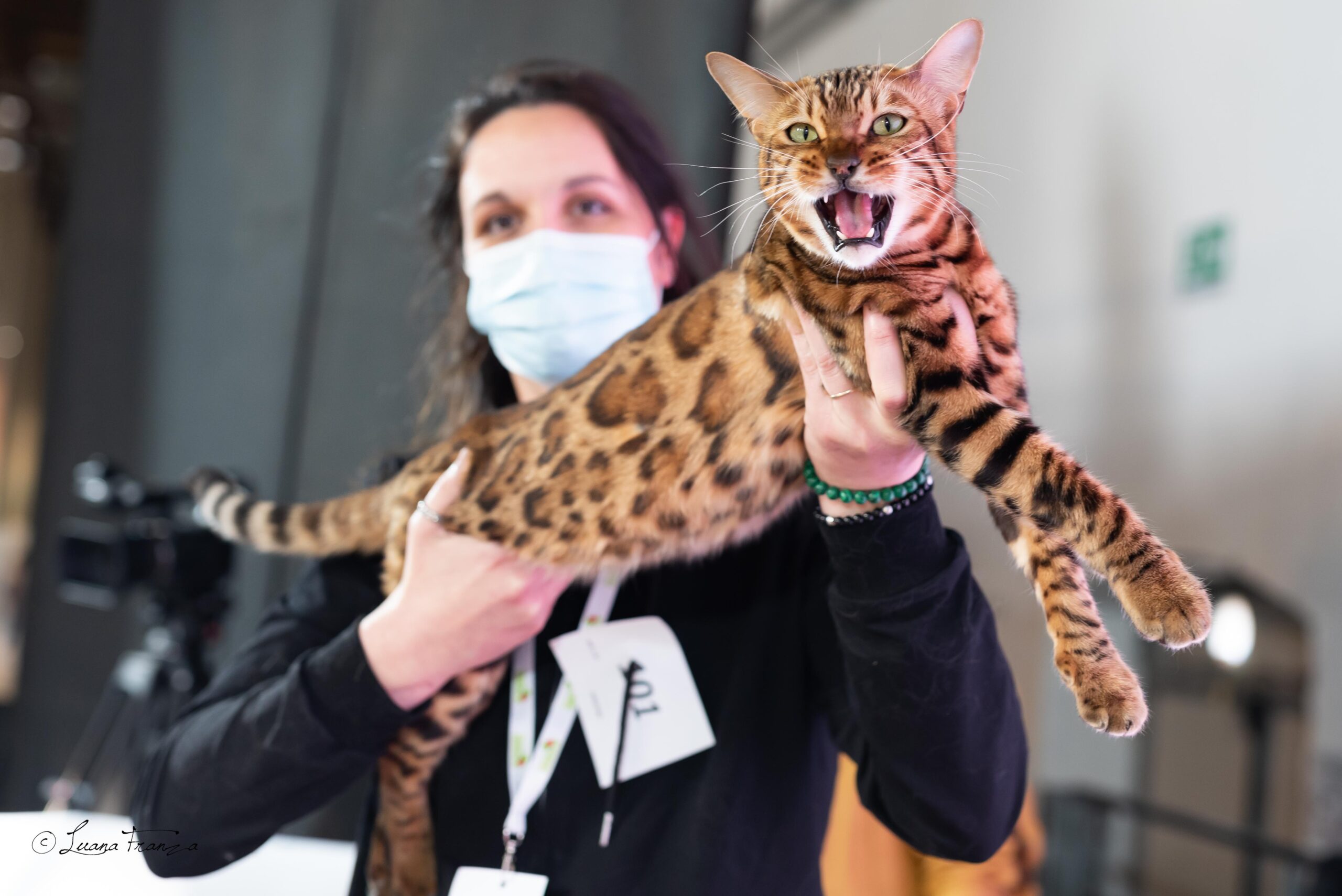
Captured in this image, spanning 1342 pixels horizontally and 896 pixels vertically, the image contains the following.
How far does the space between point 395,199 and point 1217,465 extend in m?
1.38

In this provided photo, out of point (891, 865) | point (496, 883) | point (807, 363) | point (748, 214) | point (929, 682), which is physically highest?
point (748, 214)

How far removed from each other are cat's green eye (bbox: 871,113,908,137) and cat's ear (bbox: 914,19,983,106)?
0.03 meters

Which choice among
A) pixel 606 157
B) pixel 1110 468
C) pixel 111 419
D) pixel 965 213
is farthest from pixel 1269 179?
pixel 111 419

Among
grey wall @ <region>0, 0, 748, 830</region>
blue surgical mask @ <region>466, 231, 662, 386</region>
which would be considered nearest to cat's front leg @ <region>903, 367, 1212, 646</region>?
blue surgical mask @ <region>466, 231, 662, 386</region>

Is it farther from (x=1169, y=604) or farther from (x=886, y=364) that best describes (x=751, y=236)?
(x=1169, y=604)

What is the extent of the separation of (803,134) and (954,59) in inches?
4.4

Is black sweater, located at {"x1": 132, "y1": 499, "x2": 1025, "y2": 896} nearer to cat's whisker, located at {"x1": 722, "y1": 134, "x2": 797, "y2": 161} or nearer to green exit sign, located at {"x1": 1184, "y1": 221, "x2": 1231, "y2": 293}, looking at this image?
cat's whisker, located at {"x1": 722, "y1": 134, "x2": 797, "y2": 161}

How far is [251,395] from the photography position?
5.39 ft

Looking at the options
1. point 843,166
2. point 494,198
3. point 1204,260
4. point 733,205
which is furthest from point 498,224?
point 1204,260

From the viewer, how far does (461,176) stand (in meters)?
1.01

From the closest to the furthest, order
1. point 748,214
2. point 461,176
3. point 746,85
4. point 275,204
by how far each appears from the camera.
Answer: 1. point 746,85
2. point 748,214
3. point 461,176
4. point 275,204

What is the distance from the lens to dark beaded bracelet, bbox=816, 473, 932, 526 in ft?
2.27

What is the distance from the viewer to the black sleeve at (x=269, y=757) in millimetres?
828

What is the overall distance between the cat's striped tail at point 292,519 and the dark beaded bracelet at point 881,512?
56cm
